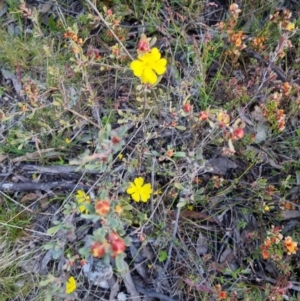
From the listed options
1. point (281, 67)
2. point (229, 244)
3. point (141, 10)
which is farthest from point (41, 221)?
point (281, 67)

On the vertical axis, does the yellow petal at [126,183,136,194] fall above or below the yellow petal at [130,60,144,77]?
below

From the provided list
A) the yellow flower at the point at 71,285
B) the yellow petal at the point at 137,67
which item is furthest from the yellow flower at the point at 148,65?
the yellow flower at the point at 71,285

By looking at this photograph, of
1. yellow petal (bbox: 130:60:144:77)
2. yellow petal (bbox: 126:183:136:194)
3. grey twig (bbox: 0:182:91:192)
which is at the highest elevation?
yellow petal (bbox: 130:60:144:77)

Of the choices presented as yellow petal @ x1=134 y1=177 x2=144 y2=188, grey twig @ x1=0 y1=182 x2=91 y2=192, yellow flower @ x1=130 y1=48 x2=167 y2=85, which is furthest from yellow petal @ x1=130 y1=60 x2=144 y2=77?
grey twig @ x1=0 y1=182 x2=91 y2=192

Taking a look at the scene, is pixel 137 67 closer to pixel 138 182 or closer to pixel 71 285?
pixel 138 182

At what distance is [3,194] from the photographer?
7.27 feet

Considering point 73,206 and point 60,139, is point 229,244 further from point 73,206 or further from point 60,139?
point 60,139

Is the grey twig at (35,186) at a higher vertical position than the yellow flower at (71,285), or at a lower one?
higher

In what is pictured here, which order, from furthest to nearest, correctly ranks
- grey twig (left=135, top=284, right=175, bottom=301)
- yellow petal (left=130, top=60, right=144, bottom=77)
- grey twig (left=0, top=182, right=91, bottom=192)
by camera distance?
grey twig (left=0, top=182, right=91, bottom=192)
grey twig (left=135, top=284, right=175, bottom=301)
yellow petal (left=130, top=60, right=144, bottom=77)

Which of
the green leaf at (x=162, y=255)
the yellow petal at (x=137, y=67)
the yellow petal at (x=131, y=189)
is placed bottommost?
the green leaf at (x=162, y=255)

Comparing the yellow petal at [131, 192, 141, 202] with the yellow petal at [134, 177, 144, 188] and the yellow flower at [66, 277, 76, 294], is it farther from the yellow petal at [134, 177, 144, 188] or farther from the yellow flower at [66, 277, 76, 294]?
the yellow flower at [66, 277, 76, 294]

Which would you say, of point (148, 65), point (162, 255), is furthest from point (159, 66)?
point (162, 255)

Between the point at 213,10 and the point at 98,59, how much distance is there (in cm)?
84

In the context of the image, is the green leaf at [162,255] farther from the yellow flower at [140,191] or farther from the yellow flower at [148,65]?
the yellow flower at [148,65]
